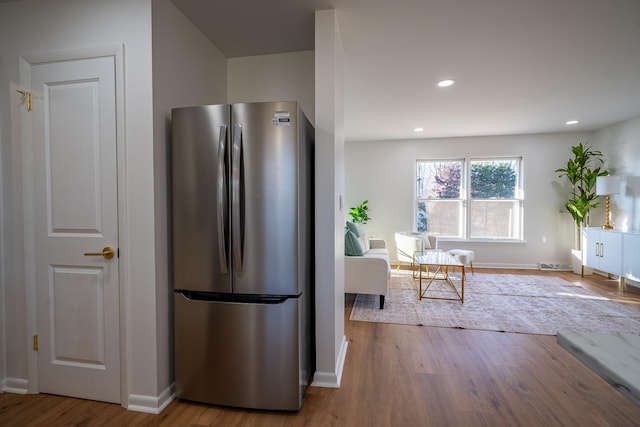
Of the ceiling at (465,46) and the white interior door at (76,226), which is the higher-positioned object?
the ceiling at (465,46)

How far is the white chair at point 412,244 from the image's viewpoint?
4.67 metres

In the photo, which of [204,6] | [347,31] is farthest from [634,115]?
[204,6]

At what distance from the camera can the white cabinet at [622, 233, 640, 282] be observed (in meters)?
3.59

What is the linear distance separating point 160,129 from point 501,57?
2.82m

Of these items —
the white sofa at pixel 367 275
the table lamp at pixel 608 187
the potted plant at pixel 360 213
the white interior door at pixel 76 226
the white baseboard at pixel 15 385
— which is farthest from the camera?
the potted plant at pixel 360 213

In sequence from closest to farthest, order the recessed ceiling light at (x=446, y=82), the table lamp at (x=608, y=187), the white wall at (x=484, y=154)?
1. the recessed ceiling light at (x=446, y=82)
2. the table lamp at (x=608, y=187)
3. the white wall at (x=484, y=154)

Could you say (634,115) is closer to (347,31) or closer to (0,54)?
(347,31)

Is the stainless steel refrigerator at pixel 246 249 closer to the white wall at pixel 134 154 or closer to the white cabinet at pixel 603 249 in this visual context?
the white wall at pixel 134 154

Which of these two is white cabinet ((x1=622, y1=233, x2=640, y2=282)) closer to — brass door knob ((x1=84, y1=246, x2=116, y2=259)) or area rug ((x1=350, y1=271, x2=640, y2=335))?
area rug ((x1=350, y1=271, x2=640, y2=335))

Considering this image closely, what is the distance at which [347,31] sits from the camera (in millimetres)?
2154

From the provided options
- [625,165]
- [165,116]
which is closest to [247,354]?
[165,116]

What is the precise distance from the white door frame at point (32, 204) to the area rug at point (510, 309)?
2.17 m

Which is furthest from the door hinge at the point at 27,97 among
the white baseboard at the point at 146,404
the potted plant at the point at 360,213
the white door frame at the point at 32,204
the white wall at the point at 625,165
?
the white wall at the point at 625,165

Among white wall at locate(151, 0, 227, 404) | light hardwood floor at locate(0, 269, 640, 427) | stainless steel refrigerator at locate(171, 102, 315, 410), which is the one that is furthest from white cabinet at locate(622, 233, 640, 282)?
white wall at locate(151, 0, 227, 404)
